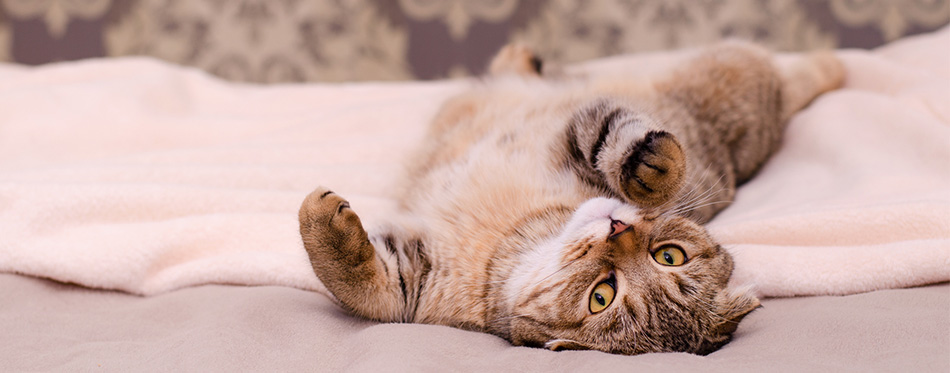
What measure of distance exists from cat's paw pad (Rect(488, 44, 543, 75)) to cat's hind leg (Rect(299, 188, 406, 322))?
86 cm

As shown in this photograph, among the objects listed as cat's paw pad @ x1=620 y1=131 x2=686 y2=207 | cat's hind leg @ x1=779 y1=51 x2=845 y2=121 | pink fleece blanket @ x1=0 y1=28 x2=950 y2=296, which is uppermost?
cat's hind leg @ x1=779 y1=51 x2=845 y2=121

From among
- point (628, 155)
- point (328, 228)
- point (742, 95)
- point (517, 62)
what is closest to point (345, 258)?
point (328, 228)

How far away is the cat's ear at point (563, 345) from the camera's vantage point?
2.59 ft

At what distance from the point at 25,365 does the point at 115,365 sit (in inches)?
4.6

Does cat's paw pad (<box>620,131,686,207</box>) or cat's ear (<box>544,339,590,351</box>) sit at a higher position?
cat's paw pad (<box>620,131,686,207</box>)

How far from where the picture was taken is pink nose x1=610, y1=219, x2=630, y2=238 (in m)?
0.87

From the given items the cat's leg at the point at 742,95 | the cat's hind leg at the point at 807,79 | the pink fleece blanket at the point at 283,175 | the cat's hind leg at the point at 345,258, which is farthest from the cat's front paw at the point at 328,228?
the cat's hind leg at the point at 807,79

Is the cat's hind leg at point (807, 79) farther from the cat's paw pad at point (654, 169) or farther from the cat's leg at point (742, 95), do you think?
the cat's paw pad at point (654, 169)

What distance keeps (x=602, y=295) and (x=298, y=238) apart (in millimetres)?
536

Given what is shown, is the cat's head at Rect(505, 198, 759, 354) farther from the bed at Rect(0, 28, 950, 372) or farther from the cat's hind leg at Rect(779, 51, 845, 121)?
the cat's hind leg at Rect(779, 51, 845, 121)

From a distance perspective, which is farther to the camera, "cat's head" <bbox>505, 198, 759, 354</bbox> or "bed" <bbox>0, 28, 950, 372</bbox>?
"cat's head" <bbox>505, 198, 759, 354</bbox>

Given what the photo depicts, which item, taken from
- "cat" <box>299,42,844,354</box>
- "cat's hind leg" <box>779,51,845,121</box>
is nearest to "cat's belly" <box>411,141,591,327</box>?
"cat" <box>299,42,844,354</box>

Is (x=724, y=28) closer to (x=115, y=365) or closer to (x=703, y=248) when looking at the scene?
(x=703, y=248)

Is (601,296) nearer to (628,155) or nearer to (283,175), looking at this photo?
(628,155)
